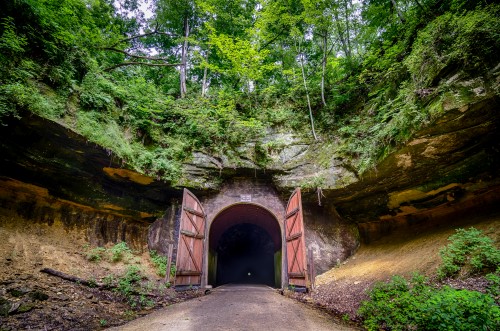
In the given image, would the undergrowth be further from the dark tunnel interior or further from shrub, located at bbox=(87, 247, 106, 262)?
the dark tunnel interior

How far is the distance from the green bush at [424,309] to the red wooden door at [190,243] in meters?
5.24

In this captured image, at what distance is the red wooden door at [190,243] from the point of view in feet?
25.1

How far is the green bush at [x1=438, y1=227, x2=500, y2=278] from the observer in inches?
169

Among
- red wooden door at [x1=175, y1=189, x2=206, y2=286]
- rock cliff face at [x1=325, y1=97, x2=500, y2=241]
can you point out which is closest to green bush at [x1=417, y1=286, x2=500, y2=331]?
rock cliff face at [x1=325, y1=97, x2=500, y2=241]

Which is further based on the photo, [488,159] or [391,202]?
[391,202]

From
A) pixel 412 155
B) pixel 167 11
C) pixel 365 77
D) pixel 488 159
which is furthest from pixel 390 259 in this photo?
pixel 167 11

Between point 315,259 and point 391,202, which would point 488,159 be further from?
point 315,259

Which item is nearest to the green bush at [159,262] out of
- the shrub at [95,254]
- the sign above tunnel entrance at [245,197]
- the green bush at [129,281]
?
the green bush at [129,281]

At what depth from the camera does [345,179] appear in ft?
26.7

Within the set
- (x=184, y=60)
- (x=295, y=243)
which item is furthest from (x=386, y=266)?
(x=184, y=60)

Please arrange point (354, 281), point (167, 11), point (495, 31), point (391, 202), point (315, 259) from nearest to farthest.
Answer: point (495, 31) < point (354, 281) < point (391, 202) < point (315, 259) < point (167, 11)

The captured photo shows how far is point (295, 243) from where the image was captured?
27.5 feet

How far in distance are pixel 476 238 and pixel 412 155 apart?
7.45 feet

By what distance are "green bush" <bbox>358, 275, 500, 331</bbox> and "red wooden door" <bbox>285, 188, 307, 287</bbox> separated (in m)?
2.69
